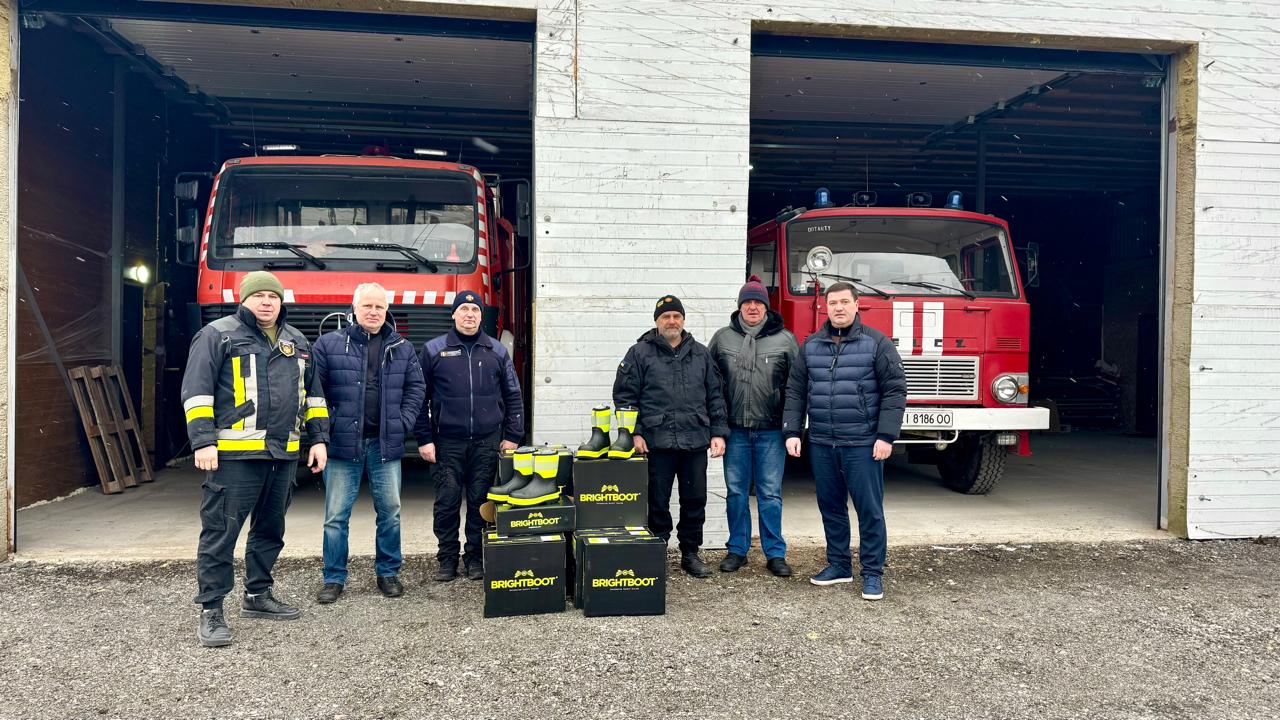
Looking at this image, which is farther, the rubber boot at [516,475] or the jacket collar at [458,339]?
the jacket collar at [458,339]

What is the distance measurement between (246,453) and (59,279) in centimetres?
447

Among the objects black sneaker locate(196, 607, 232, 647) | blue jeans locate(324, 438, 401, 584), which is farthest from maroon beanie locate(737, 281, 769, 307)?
black sneaker locate(196, 607, 232, 647)

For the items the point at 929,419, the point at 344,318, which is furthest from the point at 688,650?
the point at 344,318

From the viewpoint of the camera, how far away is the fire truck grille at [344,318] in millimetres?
5543

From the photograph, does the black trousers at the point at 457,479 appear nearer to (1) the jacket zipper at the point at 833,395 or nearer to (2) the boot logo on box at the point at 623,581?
(2) the boot logo on box at the point at 623,581

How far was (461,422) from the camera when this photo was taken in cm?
435

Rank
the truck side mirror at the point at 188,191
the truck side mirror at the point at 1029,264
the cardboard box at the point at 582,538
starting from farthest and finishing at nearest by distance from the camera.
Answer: the truck side mirror at the point at 1029,264, the truck side mirror at the point at 188,191, the cardboard box at the point at 582,538

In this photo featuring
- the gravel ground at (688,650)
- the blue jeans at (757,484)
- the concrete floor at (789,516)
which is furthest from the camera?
the concrete floor at (789,516)

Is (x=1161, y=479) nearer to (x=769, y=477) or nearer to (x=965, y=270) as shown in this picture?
(x=965, y=270)

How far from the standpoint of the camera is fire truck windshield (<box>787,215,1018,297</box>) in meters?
6.36

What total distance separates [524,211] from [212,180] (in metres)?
3.27

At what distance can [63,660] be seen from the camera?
11.1 ft

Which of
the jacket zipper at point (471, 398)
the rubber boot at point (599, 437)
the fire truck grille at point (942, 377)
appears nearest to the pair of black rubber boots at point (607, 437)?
the rubber boot at point (599, 437)

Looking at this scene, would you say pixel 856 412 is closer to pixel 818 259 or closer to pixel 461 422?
pixel 461 422
